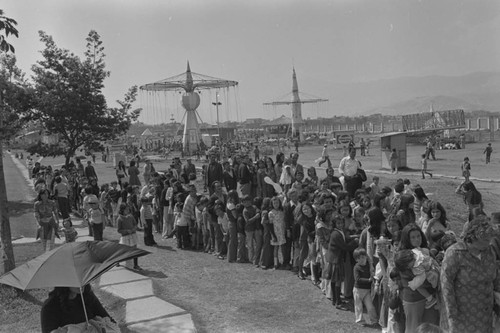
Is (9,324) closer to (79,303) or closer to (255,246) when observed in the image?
(79,303)

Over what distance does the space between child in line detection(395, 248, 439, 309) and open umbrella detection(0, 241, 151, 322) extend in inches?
106

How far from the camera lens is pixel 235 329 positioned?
669 centimetres

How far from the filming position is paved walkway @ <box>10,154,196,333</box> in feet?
21.8

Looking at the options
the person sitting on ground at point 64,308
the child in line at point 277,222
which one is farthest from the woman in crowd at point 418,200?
the person sitting on ground at point 64,308

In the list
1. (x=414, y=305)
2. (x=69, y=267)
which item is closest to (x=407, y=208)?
(x=414, y=305)

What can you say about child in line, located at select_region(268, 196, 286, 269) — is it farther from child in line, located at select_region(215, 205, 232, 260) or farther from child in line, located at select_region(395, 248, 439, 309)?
child in line, located at select_region(395, 248, 439, 309)

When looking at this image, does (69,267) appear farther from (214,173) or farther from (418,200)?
(214,173)

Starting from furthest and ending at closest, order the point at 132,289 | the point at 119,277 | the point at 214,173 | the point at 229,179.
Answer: the point at 214,173, the point at 229,179, the point at 119,277, the point at 132,289

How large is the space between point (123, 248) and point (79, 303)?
0.63 metres

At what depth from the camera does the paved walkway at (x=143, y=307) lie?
6.64 meters

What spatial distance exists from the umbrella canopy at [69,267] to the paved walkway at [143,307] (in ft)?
7.41

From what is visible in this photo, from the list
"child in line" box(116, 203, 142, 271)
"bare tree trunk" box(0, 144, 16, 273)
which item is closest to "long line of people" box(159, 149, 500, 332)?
"child in line" box(116, 203, 142, 271)

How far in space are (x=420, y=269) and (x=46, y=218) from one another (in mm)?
8172

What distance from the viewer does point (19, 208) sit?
62.4 ft
